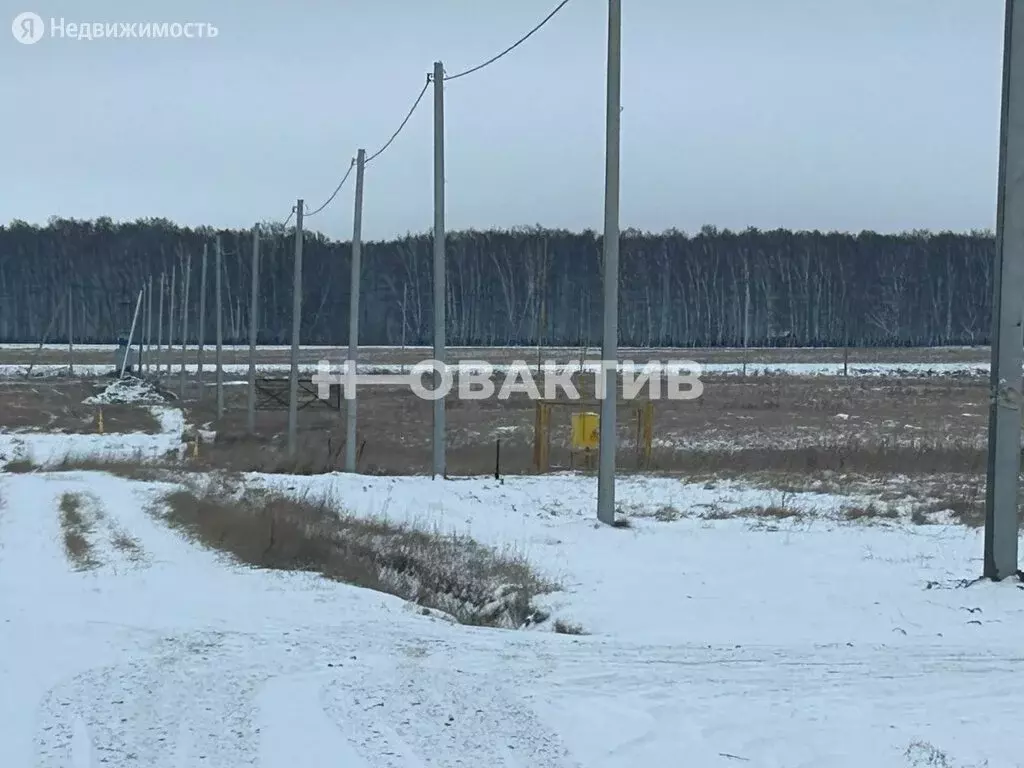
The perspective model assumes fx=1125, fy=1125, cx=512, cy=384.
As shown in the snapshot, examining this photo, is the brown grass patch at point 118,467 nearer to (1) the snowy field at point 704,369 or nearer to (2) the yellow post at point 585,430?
(2) the yellow post at point 585,430

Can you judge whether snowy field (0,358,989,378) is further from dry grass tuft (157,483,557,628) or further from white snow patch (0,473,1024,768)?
white snow patch (0,473,1024,768)

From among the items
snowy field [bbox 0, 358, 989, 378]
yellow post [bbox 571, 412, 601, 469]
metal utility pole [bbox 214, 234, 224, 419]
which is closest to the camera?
yellow post [bbox 571, 412, 601, 469]

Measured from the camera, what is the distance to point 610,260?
49.1 ft

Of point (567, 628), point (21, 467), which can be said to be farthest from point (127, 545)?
point (21, 467)

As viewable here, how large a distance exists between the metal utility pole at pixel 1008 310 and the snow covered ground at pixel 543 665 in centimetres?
66

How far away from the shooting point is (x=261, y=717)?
613 cm

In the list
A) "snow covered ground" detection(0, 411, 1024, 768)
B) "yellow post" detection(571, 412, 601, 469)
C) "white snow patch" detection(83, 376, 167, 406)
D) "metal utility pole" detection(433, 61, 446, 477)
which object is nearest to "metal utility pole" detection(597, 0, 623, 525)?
"snow covered ground" detection(0, 411, 1024, 768)

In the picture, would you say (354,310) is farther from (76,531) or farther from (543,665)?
(543,665)

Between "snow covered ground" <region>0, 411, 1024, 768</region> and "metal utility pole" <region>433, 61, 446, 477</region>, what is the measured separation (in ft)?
26.9

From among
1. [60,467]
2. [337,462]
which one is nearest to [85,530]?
[60,467]

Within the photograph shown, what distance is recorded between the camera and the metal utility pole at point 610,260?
14.9 meters

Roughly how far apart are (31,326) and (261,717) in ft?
397

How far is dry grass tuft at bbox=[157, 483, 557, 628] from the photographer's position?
1022cm

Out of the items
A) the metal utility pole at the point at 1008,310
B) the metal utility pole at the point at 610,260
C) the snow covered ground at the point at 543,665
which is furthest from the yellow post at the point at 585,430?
the metal utility pole at the point at 1008,310
